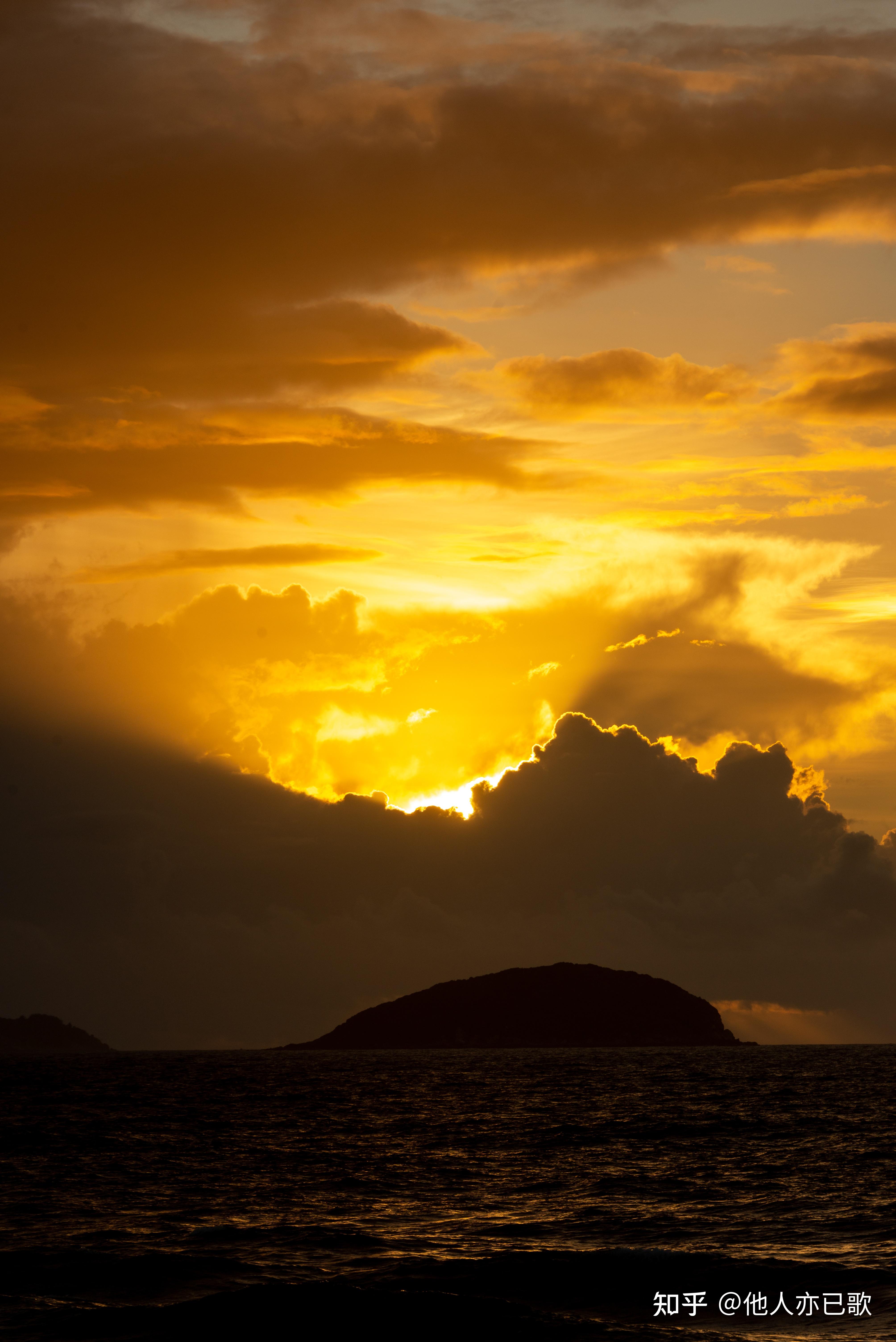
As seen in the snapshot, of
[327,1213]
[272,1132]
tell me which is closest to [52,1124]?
[272,1132]

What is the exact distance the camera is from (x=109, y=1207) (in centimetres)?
5228

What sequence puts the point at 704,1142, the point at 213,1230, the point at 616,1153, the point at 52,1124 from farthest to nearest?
the point at 52,1124, the point at 704,1142, the point at 616,1153, the point at 213,1230

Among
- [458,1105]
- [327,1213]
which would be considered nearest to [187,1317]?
[327,1213]

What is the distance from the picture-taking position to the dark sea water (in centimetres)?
3391

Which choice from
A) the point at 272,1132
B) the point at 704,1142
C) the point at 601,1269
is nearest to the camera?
the point at 601,1269

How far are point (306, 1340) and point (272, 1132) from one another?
61.6 metres

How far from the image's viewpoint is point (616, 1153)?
2918 inches

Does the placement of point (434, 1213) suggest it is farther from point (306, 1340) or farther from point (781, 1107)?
point (781, 1107)

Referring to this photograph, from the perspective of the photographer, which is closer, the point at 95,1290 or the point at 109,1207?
the point at 95,1290

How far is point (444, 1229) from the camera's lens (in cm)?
4638

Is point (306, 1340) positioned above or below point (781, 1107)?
above

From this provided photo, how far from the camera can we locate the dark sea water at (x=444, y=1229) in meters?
33.9

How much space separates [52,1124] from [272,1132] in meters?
21.9

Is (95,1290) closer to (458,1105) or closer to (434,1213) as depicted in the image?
(434,1213)
